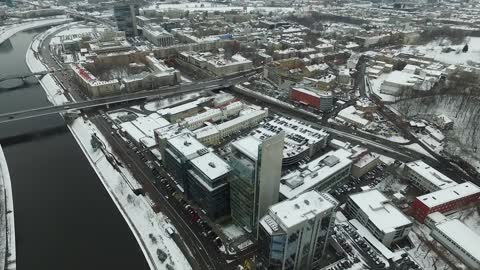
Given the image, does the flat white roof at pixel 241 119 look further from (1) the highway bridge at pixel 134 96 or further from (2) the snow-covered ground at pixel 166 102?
(1) the highway bridge at pixel 134 96

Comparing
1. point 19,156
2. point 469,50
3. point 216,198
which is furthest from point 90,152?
point 469,50

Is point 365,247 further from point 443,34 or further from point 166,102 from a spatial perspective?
point 443,34

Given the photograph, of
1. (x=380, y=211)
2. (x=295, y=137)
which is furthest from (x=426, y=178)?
(x=295, y=137)

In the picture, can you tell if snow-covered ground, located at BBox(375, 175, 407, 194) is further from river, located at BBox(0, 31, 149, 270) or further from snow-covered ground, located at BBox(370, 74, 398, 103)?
river, located at BBox(0, 31, 149, 270)

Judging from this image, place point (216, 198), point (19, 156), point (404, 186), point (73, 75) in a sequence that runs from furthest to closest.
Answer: point (73, 75), point (19, 156), point (404, 186), point (216, 198)

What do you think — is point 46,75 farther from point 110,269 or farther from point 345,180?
point 345,180

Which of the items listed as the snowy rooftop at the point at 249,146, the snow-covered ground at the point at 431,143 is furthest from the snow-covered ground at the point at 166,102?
the snow-covered ground at the point at 431,143

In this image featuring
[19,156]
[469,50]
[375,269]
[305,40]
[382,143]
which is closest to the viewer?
[375,269]
